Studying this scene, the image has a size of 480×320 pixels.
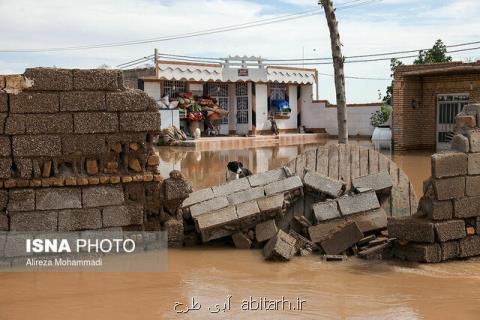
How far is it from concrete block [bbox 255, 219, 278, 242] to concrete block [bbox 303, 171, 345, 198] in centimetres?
74

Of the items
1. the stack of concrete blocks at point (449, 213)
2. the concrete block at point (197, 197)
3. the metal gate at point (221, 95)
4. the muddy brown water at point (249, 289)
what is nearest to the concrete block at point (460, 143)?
the stack of concrete blocks at point (449, 213)

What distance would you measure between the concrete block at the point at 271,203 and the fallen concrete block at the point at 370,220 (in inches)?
33.7

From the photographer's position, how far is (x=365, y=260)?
6.55 metres

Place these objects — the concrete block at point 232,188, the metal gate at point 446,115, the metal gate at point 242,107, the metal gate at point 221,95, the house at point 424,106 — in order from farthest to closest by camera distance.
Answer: the metal gate at point 242,107 < the metal gate at point 221,95 < the metal gate at point 446,115 < the house at point 424,106 < the concrete block at point 232,188

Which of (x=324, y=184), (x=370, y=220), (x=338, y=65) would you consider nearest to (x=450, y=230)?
(x=370, y=220)

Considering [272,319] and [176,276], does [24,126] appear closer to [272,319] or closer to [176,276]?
[176,276]

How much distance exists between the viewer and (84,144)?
6.56 meters

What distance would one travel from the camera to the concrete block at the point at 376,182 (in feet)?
23.6

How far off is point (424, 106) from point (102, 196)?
53.3ft

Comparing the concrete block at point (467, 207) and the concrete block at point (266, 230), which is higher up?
the concrete block at point (467, 207)

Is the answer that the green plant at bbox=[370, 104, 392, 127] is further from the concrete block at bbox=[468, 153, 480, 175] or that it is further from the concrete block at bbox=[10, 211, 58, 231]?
the concrete block at bbox=[10, 211, 58, 231]

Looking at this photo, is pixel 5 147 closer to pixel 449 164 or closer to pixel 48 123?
pixel 48 123

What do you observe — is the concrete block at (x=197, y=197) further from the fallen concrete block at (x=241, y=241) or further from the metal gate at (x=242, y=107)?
the metal gate at (x=242, y=107)

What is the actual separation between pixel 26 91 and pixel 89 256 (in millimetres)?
2065
